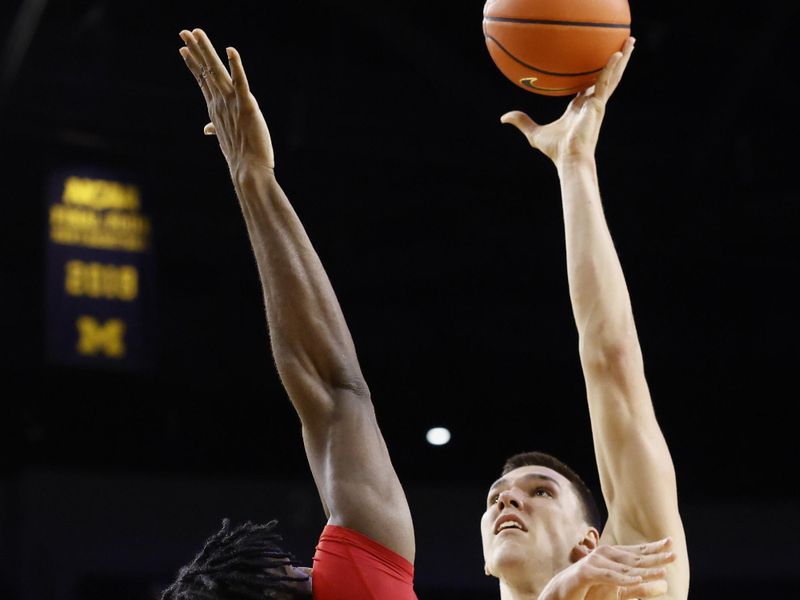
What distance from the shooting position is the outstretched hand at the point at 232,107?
2.33m

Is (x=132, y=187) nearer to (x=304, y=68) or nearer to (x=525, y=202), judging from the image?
(x=304, y=68)

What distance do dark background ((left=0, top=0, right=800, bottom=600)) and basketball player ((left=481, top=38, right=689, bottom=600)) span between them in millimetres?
4479

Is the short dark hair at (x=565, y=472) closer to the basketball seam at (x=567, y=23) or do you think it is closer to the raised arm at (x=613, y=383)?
the raised arm at (x=613, y=383)

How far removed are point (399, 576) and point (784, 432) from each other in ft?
24.0

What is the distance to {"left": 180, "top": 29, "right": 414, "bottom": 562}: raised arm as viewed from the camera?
2018 mm

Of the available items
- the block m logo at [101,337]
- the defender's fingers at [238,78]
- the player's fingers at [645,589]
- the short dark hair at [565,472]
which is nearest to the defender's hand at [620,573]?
the player's fingers at [645,589]

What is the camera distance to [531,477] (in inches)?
116

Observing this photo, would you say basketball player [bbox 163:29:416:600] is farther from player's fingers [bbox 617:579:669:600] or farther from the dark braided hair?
player's fingers [bbox 617:579:669:600]

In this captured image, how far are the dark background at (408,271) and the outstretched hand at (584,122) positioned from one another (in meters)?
4.38

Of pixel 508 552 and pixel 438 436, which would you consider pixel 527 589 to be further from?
pixel 438 436

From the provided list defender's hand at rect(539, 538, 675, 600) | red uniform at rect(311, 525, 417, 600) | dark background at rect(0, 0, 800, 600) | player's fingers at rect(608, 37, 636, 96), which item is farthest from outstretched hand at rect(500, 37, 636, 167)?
dark background at rect(0, 0, 800, 600)

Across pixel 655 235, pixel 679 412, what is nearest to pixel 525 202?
pixel 655 235

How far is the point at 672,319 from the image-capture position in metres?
9.16

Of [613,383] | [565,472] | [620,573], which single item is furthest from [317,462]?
[565,472]
